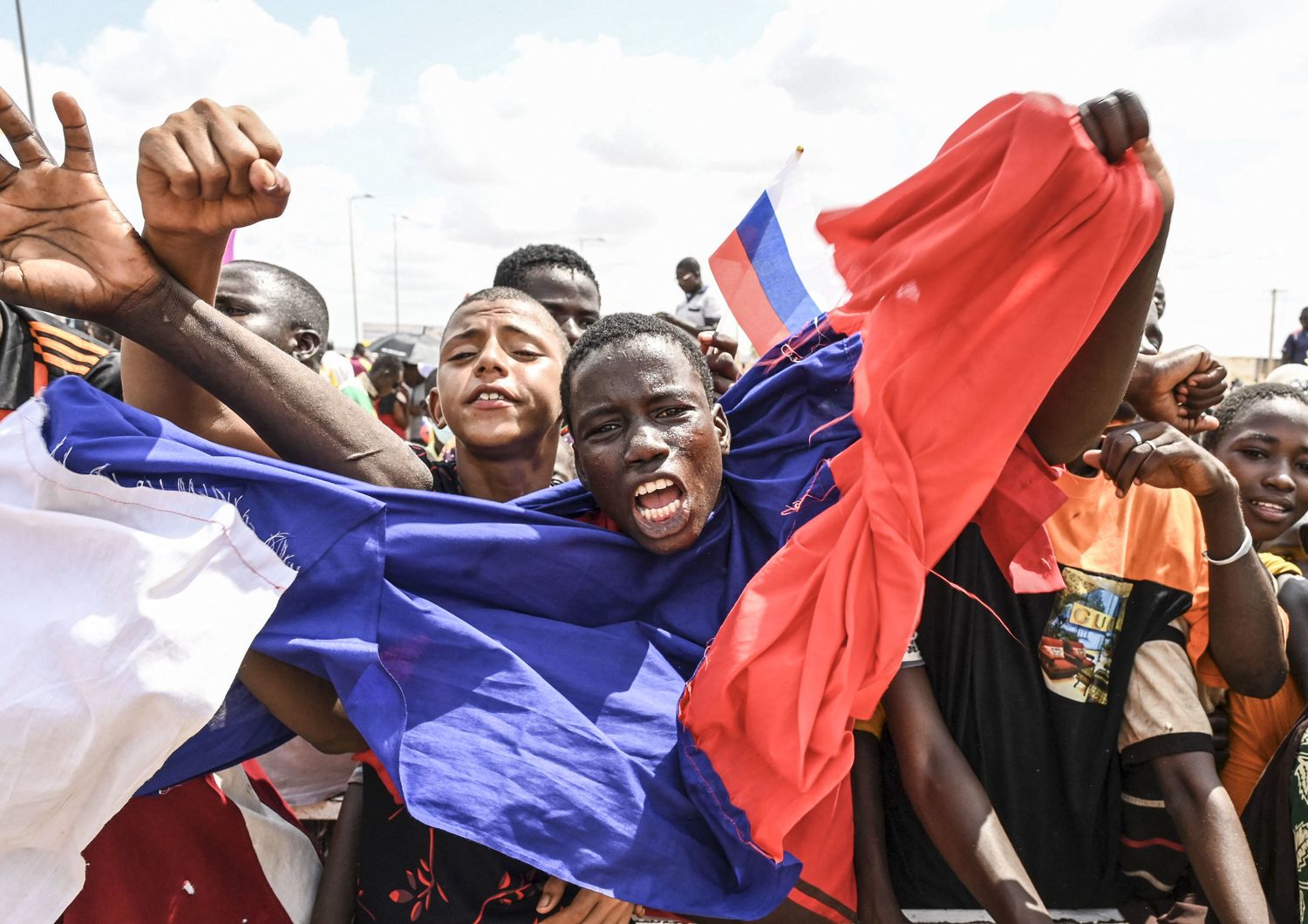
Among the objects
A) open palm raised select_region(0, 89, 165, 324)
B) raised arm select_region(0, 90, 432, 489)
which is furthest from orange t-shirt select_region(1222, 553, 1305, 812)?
open palm raised select_region(0, 89, 165, 324)

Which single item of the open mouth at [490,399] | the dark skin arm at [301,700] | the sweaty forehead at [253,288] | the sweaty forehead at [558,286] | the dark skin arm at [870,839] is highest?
the sweaty forehead at [253,288]

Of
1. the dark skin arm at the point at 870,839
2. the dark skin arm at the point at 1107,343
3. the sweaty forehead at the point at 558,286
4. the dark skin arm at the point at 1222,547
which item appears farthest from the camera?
the sweaty forehead at the point at 558,286

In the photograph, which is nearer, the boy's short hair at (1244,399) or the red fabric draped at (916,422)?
the red fabric draped at (916,422)

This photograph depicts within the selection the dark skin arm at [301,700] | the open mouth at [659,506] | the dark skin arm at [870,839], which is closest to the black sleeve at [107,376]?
the dark skin arm at [301,700]

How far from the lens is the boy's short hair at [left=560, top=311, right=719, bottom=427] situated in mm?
2172

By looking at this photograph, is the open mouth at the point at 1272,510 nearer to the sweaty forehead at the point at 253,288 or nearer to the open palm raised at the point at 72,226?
the open palm raised at the point at 72,226

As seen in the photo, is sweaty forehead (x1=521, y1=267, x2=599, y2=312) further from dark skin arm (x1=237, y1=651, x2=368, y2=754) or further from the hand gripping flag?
dark skin arm (x1=237, y1=651, x2=368, y2=754)

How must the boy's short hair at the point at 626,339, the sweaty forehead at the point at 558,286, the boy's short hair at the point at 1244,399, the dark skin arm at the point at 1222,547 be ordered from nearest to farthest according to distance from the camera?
the dark skin arm at the point at 1222,547 → the boy's short hair at the point at 626,339 → the boy's short hair at the point at 1244,399 → the sweaty forehead at the point at 558,286

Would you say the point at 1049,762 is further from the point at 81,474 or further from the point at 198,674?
the point at 81,474

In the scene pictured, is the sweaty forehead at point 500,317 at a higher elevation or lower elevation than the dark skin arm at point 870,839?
higher

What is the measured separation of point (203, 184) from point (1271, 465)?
8.40ft

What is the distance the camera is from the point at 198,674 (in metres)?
1.56

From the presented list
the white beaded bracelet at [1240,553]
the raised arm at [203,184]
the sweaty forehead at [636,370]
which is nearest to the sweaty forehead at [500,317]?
the sweaty forehead at [636,370]

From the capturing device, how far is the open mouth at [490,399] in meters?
2.38
